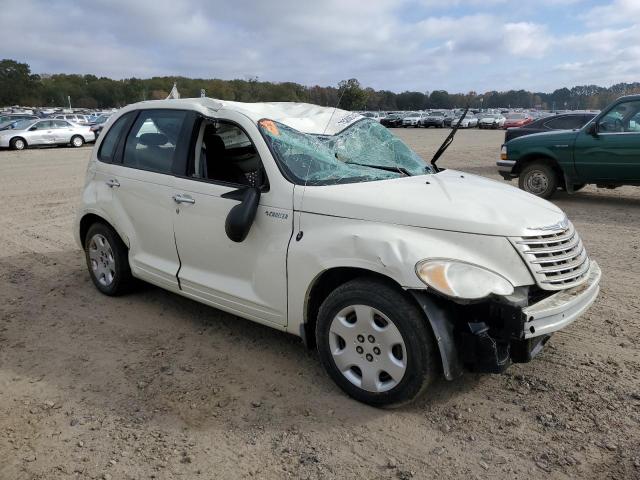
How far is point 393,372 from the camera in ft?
10.0

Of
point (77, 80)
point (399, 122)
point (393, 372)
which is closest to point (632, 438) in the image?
point (393, 372)

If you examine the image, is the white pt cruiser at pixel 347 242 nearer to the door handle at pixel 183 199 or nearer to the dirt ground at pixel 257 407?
the door handle at pixel 183 199

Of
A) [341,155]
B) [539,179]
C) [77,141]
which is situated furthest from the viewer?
[77,141]

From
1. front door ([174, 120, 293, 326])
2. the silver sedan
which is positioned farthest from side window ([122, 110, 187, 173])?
the silver sedan

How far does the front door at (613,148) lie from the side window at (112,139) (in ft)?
25.0

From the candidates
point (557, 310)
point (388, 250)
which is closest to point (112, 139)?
point (388, 250)

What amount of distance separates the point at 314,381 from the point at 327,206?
1.18 meters

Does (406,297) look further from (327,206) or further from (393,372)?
(327,206)

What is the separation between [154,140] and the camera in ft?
14.8

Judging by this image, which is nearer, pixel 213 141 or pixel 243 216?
pixel 243 216

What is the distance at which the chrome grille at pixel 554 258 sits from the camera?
296cm

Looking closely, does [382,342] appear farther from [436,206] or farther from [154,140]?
[154,140]

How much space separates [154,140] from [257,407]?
97.7 inches

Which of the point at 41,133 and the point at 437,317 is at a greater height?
the point at 437,317
